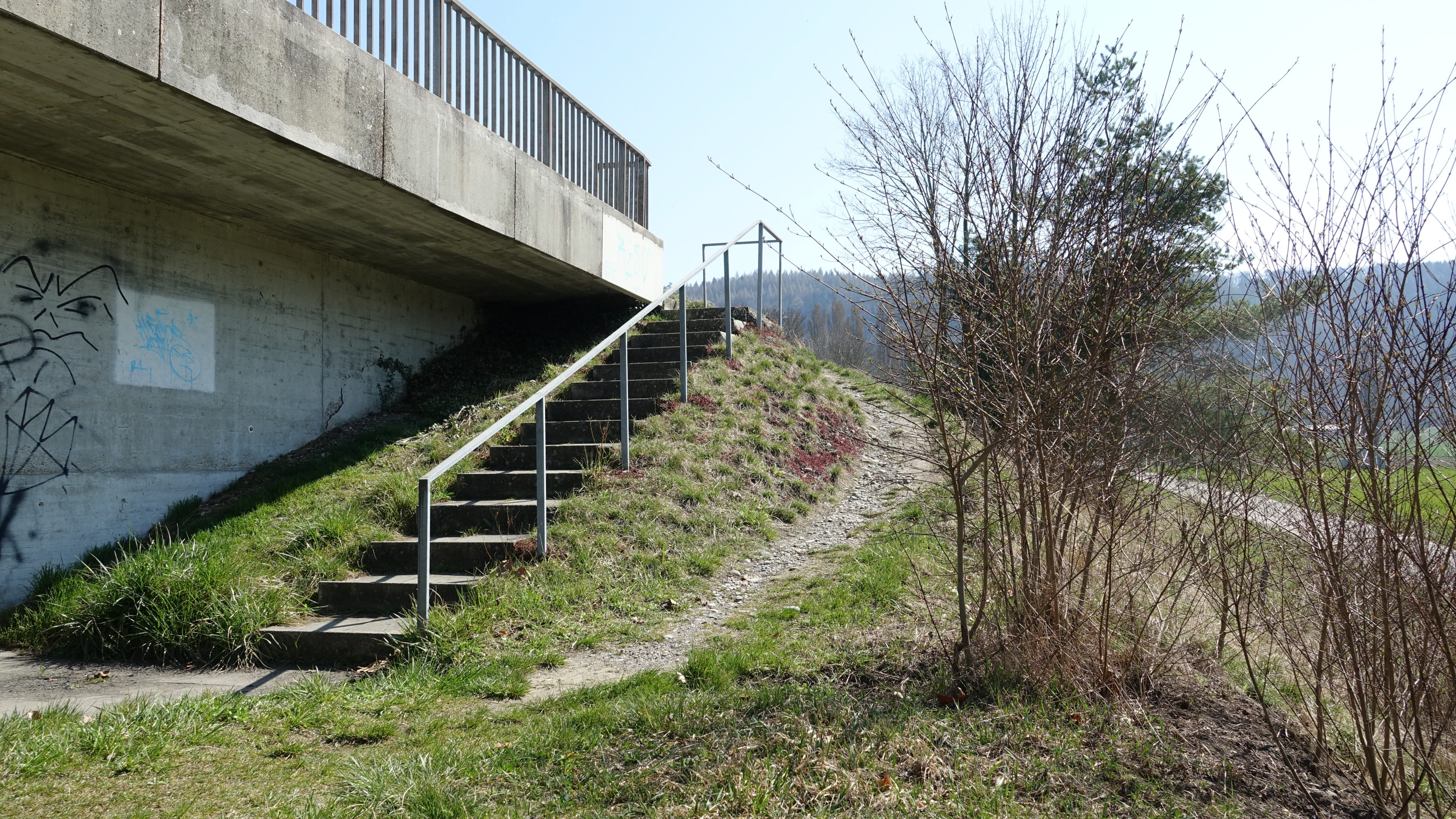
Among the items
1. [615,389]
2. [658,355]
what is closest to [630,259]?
[658,355]

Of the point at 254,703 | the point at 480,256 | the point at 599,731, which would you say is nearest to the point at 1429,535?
the point at 599,731

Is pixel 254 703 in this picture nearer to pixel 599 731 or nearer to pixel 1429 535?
pixel 599 731

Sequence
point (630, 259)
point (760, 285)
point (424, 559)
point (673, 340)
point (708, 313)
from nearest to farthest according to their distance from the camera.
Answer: point (424, 559) < point (673, 340) < point (708, 313) < point (630, 259) < point (760, 285)

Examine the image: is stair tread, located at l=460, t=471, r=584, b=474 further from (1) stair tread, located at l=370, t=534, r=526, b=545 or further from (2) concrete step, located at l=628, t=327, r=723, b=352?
(2) concrete step, located at l=628, t=327, r=723, b=352

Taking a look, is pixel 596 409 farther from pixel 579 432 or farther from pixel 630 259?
pixel 630 259

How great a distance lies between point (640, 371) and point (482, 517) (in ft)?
10.4

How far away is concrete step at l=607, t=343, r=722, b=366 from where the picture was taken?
31.2 feet

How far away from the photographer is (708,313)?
10.8 m

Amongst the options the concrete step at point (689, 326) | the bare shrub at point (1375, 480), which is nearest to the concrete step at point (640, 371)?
the concrete step at point (689, 326)

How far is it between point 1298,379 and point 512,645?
12.3ft

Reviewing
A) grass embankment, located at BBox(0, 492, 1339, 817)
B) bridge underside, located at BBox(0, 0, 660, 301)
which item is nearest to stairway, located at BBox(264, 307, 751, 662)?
grass embankment, located at BBox(0, 492, 1339, 817)

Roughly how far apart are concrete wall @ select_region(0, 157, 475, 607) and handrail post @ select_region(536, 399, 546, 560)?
3.27m

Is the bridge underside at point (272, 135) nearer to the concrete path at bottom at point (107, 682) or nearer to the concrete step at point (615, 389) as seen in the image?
the concrete step at point (615, 389)

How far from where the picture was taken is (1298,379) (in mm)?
2773
